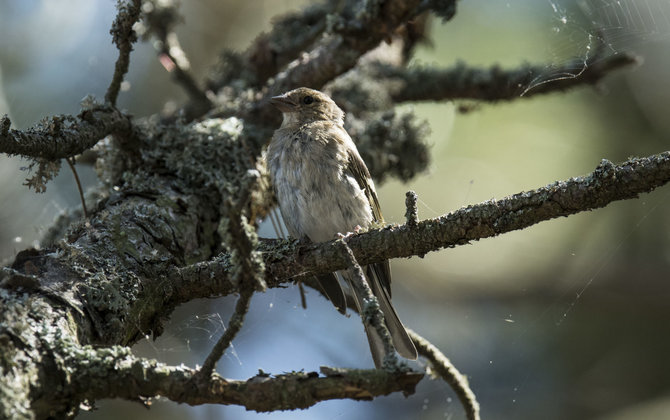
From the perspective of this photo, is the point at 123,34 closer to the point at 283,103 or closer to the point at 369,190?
the point at 283,103

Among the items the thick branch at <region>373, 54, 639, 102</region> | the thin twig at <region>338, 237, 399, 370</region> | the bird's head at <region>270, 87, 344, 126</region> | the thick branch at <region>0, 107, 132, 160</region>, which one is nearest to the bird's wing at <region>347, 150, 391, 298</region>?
the bird's head at <region>270, 87, 344, 126</region>

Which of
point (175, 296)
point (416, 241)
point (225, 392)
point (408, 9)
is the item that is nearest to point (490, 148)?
point (408, 9)

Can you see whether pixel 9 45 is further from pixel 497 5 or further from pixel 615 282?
pixel 615 282

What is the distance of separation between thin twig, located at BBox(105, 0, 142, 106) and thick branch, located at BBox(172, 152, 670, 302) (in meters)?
1.16

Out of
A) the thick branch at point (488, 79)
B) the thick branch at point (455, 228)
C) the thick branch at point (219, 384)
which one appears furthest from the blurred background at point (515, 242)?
the thick branch at point (219, 384)

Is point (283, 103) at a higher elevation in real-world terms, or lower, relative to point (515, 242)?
higher

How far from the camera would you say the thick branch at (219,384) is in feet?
5.63

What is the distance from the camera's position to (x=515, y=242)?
5613mm

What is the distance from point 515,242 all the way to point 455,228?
3.40 metres

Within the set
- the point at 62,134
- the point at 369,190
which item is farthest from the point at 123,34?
the point at 369,190

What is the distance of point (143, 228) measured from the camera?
2875 mm

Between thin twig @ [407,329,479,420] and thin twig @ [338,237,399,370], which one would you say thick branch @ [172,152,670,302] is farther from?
thin twig @ [407,329,479,420]

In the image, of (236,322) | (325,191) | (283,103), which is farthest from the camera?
(283,103)

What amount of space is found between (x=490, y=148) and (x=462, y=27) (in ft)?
4.88
